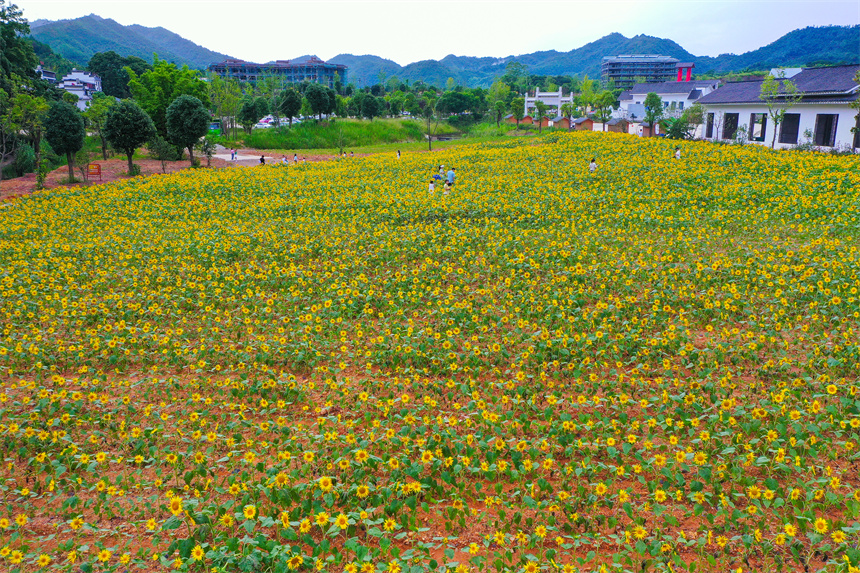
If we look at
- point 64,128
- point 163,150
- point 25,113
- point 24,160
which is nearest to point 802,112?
point 163,150

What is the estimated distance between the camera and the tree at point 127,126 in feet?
89.9

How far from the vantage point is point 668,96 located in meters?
67.2

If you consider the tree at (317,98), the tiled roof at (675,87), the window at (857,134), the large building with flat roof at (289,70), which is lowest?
the window at (857,134)

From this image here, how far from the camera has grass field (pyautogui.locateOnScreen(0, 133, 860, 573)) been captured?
161 inches

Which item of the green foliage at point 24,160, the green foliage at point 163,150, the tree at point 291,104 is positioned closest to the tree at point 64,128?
the green foliage at point 163,150

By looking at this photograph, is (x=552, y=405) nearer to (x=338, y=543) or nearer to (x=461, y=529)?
(x=461, y=529)

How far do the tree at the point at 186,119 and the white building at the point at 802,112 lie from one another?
1288 inches

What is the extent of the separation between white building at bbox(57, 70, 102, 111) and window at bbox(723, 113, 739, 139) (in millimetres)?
72036

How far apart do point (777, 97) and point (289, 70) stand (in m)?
122

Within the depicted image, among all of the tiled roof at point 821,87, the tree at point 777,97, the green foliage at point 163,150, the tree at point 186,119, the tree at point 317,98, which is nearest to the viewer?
the tiled roof at point 821,87

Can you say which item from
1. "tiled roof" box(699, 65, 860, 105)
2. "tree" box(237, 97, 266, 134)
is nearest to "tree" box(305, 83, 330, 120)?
"tree" box(237, 97, 266, 134)

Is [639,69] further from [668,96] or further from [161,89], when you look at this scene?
[161,89]

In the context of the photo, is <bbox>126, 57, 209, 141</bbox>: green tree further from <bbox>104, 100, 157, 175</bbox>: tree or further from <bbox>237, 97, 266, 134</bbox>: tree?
<bbox>237, 97, 266, 134</bbox>: tree

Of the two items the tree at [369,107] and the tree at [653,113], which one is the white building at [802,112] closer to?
the tree at [653,113]
